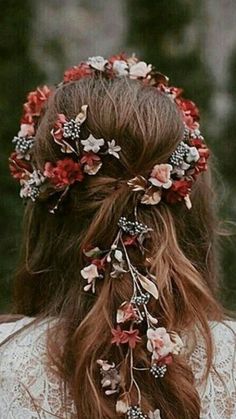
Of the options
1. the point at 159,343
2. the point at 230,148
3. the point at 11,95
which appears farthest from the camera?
the point at 230,148

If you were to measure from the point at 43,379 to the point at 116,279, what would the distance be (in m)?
0.18

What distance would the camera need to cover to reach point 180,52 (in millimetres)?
3943

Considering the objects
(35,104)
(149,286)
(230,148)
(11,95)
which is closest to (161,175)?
(149,286)

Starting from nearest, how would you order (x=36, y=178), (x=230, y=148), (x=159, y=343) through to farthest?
(x=159, y=343)
(x=36, y=178)
(x=230, y=148)

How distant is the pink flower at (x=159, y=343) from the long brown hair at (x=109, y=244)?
0.08ft

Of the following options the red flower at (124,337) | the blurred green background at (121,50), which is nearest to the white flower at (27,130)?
the red flower at (124,337)

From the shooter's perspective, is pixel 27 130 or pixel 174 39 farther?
pixel 174 39

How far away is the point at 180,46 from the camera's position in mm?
3971

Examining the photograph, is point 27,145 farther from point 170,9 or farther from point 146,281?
point 170,9

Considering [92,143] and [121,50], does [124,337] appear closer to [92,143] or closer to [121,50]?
[92,143]

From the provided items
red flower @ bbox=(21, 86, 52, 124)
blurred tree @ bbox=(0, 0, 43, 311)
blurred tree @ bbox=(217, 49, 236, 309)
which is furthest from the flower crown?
blurred tree @ bbox=(217, 49, 236, 309)

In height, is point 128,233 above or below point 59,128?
below

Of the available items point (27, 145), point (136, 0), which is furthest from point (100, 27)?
point (27, 145)

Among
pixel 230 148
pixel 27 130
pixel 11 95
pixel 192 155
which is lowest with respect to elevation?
pixel 192 155
